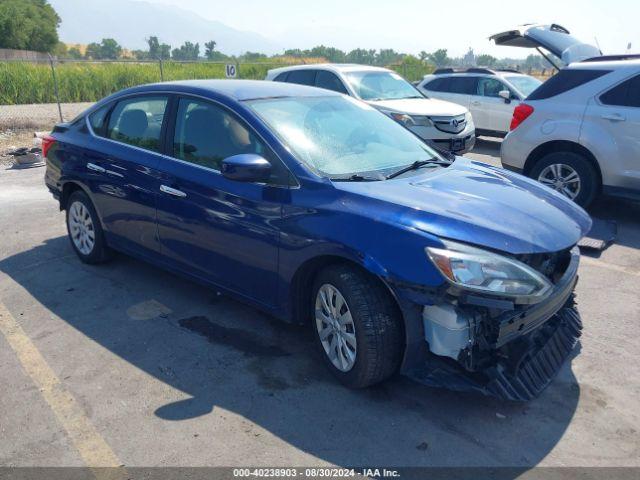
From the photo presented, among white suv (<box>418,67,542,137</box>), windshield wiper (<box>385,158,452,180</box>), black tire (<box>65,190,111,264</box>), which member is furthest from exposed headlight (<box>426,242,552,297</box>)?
white suv (<box>418,67,542,137</box>)

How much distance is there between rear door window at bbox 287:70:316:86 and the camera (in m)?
10.4

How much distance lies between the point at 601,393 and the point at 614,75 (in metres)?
4.43

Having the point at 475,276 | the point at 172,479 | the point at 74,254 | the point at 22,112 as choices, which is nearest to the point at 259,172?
the point at 475,276

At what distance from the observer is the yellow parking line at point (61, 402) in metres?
2.80

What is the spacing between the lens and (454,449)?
9.21 ft

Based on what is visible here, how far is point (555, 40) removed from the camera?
8.72 metres

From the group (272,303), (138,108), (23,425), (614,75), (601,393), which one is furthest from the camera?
(614,75)

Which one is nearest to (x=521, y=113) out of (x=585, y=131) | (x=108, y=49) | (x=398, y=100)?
(x=585, y=131)

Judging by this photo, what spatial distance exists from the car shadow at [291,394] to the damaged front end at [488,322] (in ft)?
0.87

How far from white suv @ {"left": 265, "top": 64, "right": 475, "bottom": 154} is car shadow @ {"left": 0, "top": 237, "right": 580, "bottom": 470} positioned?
5.59 meters

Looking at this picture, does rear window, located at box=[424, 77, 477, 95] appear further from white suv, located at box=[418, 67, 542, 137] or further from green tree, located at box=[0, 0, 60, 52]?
green tree, located at box=[0, 0, 60, 52]

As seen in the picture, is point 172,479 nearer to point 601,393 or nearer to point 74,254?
point 601,393

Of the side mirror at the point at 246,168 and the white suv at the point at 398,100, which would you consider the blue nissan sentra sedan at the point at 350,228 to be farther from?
the white suv at the point at 398,100

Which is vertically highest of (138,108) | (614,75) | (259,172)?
(614,75)
